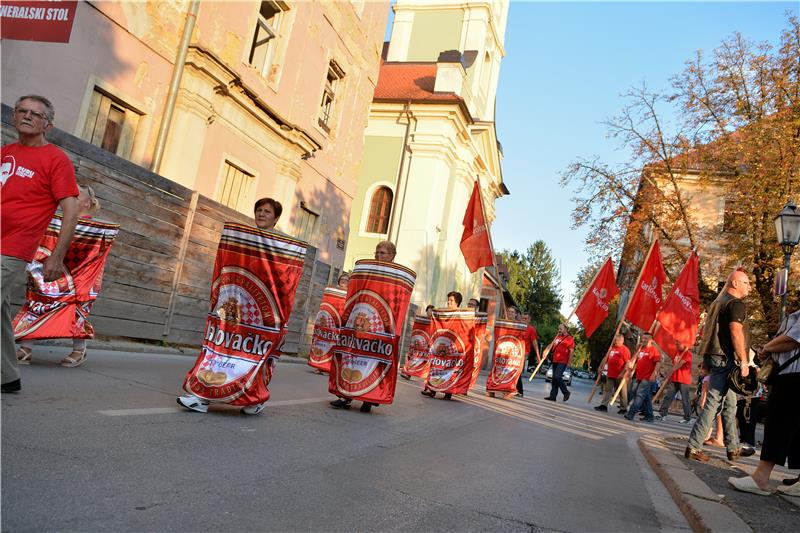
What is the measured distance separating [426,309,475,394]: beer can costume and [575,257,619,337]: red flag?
4.67 metres

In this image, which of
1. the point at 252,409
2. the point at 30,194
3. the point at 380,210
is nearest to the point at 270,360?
the point at 252,409

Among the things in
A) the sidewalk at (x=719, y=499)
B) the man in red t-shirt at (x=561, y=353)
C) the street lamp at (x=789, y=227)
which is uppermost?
the street lamp at (x=789, y=227)

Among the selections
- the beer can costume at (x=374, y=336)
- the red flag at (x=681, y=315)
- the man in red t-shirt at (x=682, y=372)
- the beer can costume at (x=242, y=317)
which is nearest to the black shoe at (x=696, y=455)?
the beer can costume at (x=374, y=336)

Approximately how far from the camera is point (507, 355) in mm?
13641

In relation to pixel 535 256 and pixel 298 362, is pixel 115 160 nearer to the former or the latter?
pixel 298 362

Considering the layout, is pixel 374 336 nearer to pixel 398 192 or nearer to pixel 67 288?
pixel 67 288

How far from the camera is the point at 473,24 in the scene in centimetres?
3397

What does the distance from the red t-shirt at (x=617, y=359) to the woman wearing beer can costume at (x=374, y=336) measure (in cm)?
971

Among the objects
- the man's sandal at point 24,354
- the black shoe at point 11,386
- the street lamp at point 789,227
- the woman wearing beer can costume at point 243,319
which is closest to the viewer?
the black shoe at point 11,386

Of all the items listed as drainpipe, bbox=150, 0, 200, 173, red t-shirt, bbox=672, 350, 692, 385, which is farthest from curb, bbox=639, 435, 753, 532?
drainpipe, bbox=150, 0, 200, 173

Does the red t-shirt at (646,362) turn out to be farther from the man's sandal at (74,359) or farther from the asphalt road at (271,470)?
the man's sandal at (74,359)

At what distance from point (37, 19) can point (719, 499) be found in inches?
275

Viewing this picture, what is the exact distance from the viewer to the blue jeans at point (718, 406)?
6.76m

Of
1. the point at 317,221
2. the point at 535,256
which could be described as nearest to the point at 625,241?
the point at 317,221
